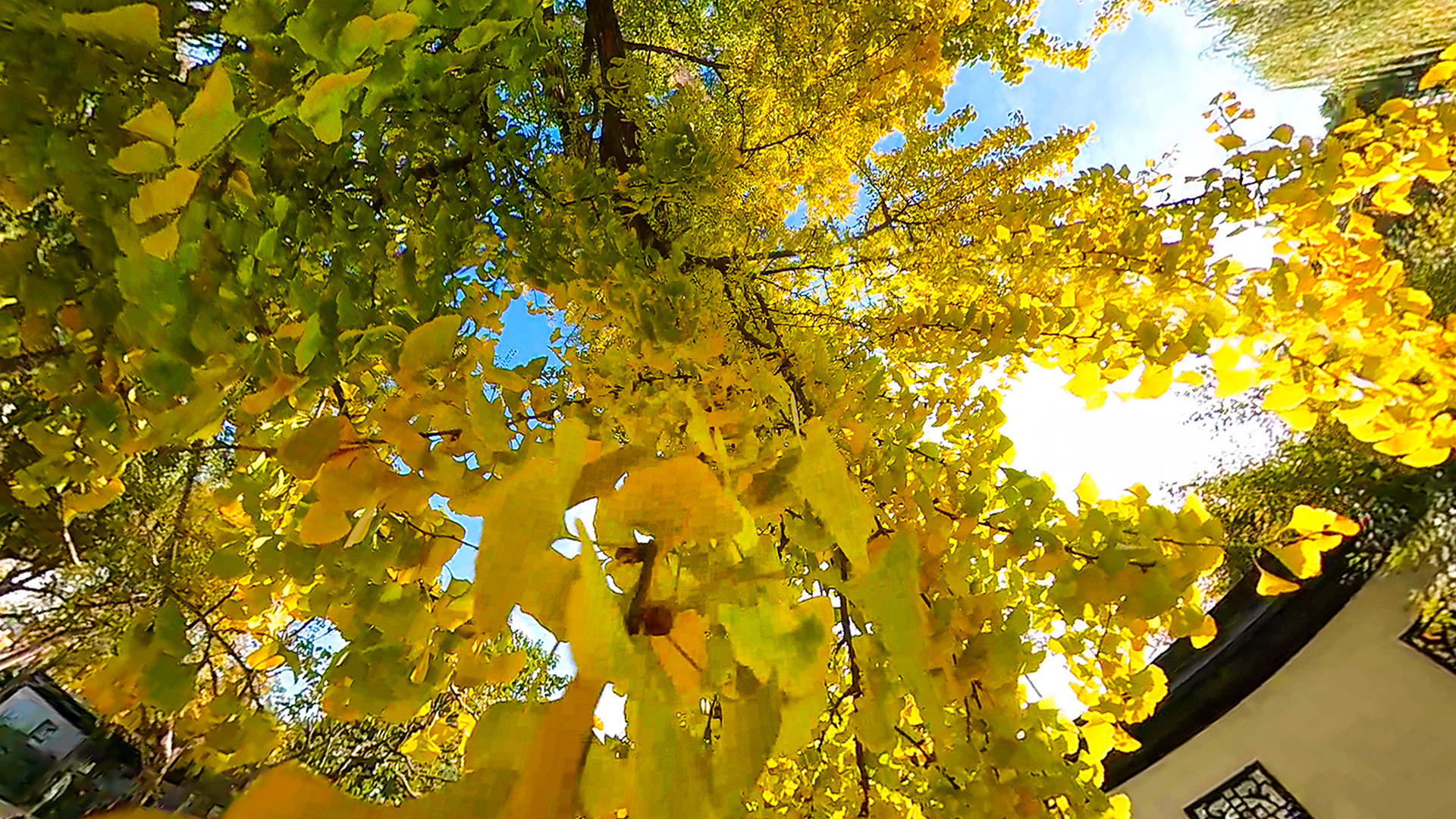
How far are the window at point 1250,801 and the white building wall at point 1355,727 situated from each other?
0.03 metres

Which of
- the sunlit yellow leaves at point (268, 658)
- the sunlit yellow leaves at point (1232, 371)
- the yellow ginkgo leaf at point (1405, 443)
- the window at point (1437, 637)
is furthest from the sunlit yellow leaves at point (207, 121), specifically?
the window at point (1437, 637)

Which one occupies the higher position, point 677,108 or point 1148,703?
point 677,108

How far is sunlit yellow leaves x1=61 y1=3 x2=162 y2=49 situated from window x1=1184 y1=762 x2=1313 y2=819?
134 inches

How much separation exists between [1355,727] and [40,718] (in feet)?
16.6

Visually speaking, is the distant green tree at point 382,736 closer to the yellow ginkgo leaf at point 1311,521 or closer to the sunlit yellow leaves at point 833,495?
the sunlit yellow leaves at point 833,495

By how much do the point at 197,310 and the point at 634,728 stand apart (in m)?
0.49

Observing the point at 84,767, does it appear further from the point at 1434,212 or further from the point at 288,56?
the point at 1434,212

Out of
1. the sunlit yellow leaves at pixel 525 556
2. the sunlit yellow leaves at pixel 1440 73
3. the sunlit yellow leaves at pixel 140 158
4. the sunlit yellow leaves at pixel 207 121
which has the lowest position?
the sunlit yellow leaves at pixel 525 556

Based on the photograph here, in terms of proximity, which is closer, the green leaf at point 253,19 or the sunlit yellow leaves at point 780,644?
the sunlit yellow leaves at point 780,644

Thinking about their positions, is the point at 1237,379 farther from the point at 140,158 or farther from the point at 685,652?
the point at 140,158

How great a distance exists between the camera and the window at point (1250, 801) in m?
2.42

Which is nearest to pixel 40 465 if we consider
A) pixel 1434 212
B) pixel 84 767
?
pixel 84 767

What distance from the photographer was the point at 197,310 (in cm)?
53

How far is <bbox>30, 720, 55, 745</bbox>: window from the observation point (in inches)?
108
